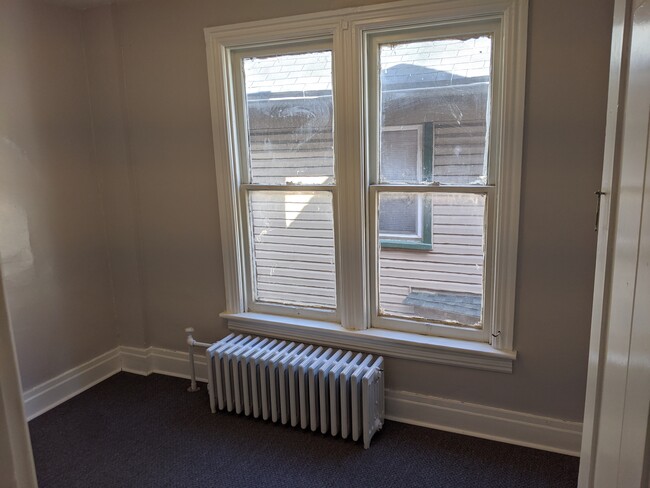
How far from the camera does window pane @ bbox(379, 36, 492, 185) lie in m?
2.19

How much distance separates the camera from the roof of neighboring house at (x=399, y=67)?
2.18 m

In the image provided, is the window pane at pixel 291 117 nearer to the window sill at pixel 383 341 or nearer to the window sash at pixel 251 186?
the window sash at pixel 251 186

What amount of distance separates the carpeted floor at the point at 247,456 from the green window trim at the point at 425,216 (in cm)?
94

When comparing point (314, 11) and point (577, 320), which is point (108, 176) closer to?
point (314, 11)

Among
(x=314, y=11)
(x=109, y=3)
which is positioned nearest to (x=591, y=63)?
(x=314, y=11)

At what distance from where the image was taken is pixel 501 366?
7.60ft

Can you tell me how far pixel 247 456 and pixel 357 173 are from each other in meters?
1.47

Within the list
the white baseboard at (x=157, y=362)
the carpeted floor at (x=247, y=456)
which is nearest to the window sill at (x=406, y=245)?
the carpeted floor at (x=247, y=456)

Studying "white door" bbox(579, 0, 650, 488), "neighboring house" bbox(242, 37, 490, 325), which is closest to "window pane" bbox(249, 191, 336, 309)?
"neighboring house" bbox(242, 37, 490, 325)

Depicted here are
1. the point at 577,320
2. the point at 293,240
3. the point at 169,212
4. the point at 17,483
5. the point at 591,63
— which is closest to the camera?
the point at 17,483

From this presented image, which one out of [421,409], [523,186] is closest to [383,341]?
[421,409]

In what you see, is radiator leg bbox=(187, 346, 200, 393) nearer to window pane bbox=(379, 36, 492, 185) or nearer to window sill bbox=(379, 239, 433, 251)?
window sill bbox=(379, 239, 433, 251)

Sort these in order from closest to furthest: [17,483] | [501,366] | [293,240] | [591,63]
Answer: [17,483]
[591,63]
[501,366]
[293,240]

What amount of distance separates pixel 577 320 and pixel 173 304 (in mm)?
2269
